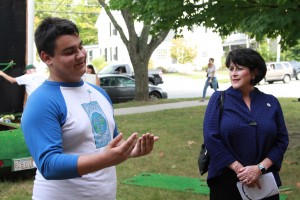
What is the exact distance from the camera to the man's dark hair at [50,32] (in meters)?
2.20

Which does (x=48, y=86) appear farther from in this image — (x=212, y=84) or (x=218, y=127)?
(x=212, y=84)

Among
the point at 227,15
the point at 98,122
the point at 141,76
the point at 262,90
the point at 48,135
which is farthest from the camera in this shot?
the point at 262,90

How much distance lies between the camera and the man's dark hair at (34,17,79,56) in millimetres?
2197

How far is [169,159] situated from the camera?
808 centimetres

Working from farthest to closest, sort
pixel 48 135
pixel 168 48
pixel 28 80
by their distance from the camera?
pixel 168 48 < pixel 28 80 < pixel 48 135

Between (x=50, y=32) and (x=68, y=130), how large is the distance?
476mm

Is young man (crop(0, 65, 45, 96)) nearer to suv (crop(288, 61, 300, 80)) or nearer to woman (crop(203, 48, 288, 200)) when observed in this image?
woman (crop(203, 48, 288, 200))

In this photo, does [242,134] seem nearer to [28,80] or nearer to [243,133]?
[243,133]

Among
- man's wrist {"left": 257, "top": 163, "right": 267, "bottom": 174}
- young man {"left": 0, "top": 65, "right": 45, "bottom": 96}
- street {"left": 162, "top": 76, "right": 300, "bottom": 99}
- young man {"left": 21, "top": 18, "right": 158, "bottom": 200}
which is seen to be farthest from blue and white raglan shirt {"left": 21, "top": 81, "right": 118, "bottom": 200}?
street {"left": 162, "top": 76, "right": 300, "bottom": 99}

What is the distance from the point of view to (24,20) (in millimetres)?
7410

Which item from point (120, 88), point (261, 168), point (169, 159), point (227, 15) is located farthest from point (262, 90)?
point (261, 168)

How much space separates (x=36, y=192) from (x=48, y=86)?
0.56m

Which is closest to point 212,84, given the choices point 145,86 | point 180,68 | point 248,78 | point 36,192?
point 145,86

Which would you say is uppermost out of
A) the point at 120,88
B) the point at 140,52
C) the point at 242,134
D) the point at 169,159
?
the point at 140,52
